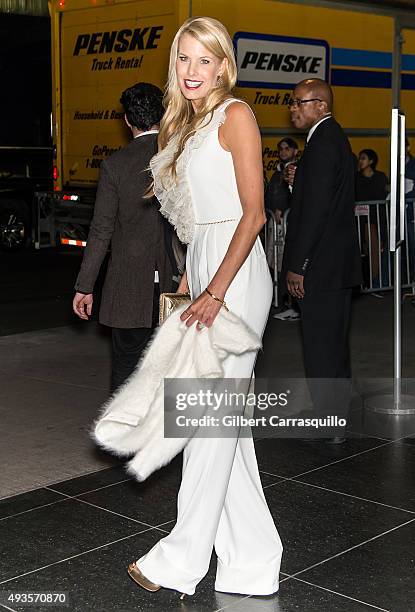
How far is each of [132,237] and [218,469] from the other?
2192 millimetres

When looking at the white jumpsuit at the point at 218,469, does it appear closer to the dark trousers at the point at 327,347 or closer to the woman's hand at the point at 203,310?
the woman's hand at the point at 203,310

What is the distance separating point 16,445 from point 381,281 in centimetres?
683

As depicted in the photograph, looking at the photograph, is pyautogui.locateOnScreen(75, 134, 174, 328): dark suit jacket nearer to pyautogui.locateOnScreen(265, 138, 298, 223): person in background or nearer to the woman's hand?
the woman's hand

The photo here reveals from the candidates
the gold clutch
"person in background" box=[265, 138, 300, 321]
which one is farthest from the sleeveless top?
"person in background" box=[265, 138, 300, 321]

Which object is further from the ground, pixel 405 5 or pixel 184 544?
pixel 405 5

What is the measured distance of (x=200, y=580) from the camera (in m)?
4.07

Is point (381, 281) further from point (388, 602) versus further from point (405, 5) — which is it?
point (388, 602)

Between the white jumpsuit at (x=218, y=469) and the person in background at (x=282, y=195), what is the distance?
6303mm

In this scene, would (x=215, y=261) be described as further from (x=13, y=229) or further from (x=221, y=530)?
(x=13, y=229)

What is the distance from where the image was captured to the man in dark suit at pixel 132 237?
5719mm

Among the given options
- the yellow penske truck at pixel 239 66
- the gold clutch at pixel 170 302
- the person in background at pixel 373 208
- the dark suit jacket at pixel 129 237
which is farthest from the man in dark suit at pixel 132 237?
the person in background at pixel 373 208

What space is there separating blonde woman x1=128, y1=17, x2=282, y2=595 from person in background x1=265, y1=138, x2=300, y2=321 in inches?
248

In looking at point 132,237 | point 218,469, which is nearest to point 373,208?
point 132,237

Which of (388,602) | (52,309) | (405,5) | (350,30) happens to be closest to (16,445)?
(388,602)
